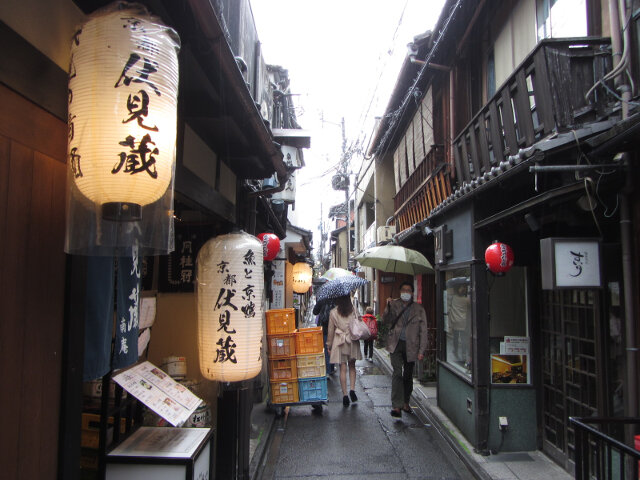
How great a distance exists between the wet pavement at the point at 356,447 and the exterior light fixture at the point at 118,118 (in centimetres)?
564

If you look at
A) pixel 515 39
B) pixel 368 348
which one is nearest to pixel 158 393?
pixel 515 39

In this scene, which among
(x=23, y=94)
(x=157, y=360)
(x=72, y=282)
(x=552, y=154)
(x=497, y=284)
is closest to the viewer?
(x=23, y=94)

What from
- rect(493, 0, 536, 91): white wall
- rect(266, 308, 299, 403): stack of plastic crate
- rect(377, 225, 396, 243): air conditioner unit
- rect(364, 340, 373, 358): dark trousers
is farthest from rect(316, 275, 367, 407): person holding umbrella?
rect(377, 225, 396, 243): air conditioner unit

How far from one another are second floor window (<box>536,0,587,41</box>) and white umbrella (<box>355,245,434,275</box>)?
516cm

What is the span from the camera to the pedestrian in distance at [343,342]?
9879 mm

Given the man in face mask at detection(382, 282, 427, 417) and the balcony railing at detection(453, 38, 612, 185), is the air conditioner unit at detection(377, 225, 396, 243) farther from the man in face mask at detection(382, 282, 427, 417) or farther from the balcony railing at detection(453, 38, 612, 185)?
the balcony railing at detection(453, 38, 612, 185)

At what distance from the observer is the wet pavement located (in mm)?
6660

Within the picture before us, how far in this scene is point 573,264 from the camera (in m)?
5.05

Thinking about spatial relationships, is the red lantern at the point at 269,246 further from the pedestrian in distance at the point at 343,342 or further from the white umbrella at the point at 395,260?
the white umbrella at the point at 395,260

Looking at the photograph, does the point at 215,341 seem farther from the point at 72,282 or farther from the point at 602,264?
the point at 602,264

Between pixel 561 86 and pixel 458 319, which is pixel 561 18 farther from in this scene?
pixel 458 319

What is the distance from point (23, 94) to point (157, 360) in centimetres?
502

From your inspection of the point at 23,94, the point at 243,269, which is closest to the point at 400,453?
the point at 243,269

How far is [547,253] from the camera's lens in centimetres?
514
